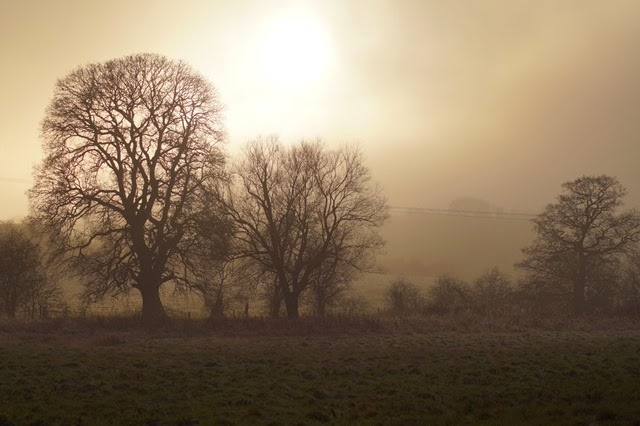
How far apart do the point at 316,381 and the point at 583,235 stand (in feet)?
135

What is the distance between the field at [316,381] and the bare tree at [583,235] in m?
24.5

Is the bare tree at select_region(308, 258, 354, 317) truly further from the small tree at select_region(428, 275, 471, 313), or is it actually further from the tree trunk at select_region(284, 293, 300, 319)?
the small tree at select_region(428, 275, 471, 313)

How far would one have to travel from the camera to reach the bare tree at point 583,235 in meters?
47.2

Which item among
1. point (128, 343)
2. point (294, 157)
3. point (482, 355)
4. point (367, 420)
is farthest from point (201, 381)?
point (294, 157)

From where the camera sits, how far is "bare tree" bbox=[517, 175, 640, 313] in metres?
47.2

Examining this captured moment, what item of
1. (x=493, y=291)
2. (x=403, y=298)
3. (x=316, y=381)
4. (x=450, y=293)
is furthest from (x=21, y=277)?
(x=493, y=291)

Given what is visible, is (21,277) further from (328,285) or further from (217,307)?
(328,285)

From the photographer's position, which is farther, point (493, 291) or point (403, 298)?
point (493, 291)

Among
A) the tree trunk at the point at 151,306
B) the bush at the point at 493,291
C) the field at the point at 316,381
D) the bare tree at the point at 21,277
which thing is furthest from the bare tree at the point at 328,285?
the bare tree at the point at 21,277

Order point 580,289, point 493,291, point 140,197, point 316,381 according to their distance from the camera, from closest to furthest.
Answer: point 316,381 → point 140,197 → point 580,289 → point 493,291

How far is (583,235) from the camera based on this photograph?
47.8 metres

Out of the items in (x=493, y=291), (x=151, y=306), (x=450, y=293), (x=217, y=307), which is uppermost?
(x=493, y=291)

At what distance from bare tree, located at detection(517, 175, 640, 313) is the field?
24.5 m

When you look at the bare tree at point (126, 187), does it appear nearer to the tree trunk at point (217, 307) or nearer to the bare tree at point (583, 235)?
the tree trunk at point (217, 307)
